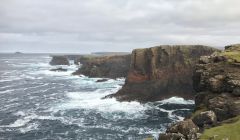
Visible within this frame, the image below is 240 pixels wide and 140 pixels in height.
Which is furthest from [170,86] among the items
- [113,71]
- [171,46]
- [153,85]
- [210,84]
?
[113,71]

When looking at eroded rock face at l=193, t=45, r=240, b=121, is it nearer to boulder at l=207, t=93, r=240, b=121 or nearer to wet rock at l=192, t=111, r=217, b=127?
boulder at l=207, t=93, r=240, b=121

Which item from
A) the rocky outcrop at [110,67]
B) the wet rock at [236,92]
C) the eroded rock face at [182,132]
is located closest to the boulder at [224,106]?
the wet rock at [236,92]

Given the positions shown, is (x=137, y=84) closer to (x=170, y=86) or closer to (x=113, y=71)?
(x=170, y=86)

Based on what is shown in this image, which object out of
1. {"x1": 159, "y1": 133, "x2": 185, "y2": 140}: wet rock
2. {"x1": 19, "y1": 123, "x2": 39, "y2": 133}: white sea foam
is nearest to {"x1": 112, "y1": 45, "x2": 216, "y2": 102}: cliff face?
{"x1": 19, "y1": 123, "x2": 39, "y2": 133}: white sea foam

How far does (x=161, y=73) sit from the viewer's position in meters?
85.8

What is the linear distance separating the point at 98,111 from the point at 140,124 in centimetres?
1357

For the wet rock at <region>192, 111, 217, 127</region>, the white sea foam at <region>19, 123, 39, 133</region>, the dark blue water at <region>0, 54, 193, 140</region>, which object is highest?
the wet rock at <region>192, 111, 217, 127</region>

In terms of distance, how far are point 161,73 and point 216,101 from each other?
37.8 metres

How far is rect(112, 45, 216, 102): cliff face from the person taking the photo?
272 feet

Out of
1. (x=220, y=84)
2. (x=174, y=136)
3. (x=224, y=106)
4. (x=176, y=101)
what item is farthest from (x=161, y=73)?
(x=174, y=136)

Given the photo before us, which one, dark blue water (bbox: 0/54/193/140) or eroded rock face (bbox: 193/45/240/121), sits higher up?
eroded rock face (bbox: 193/45/240/121)

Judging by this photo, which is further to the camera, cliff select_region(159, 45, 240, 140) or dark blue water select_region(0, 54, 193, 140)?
dark blue water select_region(0, 54, 193, 140)

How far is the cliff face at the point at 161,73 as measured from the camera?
83.0 m

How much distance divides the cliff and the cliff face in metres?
21.8
